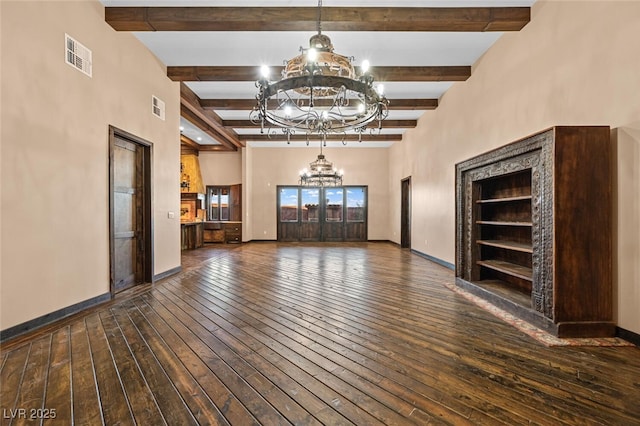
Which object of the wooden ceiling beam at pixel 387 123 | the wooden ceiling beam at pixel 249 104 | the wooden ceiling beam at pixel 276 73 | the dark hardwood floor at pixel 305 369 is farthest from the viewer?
the wooden ceiling beam at pixel 387 123

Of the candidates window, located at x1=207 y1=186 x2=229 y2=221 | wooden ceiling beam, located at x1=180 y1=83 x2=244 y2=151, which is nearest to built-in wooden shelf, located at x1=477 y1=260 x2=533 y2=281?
wooden ceiling beam, located at x1=180 y1=83 x2=244 y2=151

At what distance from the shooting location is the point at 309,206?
11.6 meters

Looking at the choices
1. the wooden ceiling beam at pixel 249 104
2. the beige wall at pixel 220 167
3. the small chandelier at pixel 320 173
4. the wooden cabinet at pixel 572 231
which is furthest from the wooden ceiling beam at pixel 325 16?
the beige wall at pixel 220 167

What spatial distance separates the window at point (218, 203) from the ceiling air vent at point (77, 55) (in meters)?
7.99

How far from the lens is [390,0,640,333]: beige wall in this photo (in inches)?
101

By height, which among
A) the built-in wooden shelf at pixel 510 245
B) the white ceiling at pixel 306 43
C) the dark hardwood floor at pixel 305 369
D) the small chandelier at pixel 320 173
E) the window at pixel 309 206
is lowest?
the dark hardwood floor at pixel 305 369

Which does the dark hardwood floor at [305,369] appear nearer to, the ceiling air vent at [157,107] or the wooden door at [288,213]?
the ceiling air vent at [157,107]

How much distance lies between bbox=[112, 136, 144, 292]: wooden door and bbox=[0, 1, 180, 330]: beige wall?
382 mm

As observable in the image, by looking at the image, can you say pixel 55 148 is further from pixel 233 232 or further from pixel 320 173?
pixel 233 232

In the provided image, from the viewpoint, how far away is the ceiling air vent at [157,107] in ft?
16.0

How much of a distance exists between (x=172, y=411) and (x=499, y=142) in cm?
512

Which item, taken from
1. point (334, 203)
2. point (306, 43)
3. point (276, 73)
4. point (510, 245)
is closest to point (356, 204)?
point (334, 203)

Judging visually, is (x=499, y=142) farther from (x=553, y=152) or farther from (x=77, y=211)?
(x=77, y=211)

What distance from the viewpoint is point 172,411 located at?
1.69m
